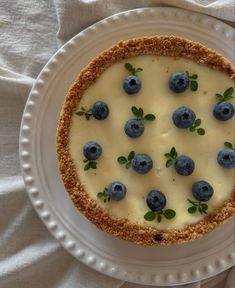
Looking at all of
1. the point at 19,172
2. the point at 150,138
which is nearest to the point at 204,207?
the point at 150,138

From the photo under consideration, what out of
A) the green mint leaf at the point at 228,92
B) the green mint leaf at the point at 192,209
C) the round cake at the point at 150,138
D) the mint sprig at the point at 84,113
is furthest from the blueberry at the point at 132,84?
the green mint leaf at the point at 192,209

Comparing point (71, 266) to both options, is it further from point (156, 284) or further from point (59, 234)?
point (156, 284)

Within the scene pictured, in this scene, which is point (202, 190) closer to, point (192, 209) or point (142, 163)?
point (192, 209)

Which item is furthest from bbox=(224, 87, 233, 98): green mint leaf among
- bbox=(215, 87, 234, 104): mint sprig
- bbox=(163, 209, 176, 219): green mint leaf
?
bbox=(163, 209, 176, 219): green mint leaf

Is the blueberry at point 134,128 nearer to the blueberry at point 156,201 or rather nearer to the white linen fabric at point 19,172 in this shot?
the blueberry at point 156,201

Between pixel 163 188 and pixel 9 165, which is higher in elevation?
pixel 163 188

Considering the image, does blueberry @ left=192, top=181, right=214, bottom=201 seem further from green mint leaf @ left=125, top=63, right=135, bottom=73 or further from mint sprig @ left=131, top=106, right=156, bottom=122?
green mint leaf @ left=125, top=63, right=135, bottom=73

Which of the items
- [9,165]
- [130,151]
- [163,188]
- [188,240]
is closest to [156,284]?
[188,240]
